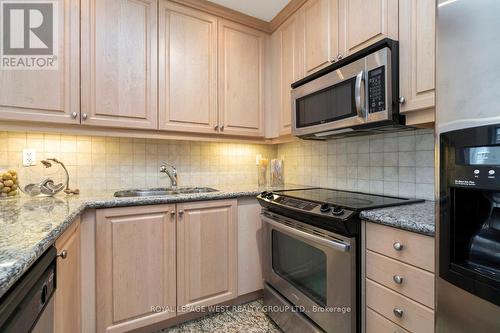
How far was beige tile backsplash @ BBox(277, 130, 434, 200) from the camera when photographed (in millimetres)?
1464

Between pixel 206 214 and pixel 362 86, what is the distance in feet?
4.09

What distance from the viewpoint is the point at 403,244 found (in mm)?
997

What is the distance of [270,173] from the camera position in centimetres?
240

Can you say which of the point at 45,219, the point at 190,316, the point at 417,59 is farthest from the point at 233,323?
the point at 417,59

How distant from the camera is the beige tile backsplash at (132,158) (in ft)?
5.69

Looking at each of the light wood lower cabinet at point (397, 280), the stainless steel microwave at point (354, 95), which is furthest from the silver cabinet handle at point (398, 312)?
the stainless steel microwave at point (354, 95)

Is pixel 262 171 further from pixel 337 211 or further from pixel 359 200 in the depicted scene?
pixel 337 211

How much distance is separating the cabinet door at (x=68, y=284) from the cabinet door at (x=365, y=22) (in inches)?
69.3

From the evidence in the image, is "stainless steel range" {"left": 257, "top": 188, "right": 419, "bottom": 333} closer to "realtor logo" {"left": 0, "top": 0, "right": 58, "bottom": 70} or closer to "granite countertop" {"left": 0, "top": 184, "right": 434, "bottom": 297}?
"granite countertop" {"left": 0, "top": 184, "right": 434, "bottom": 297}

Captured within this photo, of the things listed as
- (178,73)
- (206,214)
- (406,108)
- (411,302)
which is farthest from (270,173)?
(411,302)

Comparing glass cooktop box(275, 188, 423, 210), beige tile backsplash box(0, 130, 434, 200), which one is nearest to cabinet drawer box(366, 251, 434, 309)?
glass cooktop box(275, 188, 423, 210)

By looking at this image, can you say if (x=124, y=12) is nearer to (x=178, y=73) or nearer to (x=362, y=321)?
(x=178, y=73)

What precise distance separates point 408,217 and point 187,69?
1725mm

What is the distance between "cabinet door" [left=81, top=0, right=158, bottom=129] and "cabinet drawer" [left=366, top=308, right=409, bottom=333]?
67.6 inches
